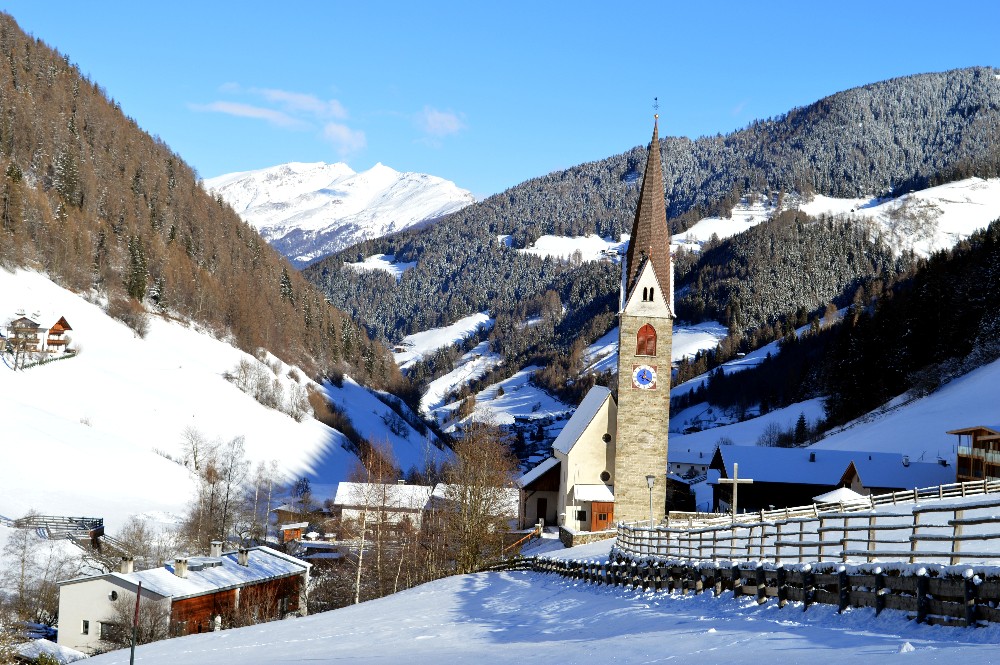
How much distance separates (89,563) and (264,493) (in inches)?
1089

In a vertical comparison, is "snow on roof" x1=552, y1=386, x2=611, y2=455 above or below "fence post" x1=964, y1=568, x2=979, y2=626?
above

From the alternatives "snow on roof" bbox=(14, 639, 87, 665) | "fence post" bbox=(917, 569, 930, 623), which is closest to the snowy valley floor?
"fence post" bbox=(917, 569, 930, 623)

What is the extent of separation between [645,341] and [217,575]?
2594 cm

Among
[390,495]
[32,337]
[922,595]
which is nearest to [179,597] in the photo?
[390,495]

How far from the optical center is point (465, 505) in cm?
A: 4656

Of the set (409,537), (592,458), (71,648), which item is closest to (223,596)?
(71,648)

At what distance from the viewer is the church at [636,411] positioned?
164 ft

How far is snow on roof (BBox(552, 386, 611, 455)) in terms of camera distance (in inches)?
2059

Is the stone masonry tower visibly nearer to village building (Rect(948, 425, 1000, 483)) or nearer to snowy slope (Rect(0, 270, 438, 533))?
village building (Rect(948, 425, 1000, 483))

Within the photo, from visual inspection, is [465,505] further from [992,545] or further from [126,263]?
[126,263]

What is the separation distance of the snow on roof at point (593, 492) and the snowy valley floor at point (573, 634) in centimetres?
1739

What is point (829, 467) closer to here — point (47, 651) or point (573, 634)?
point (47, 651)

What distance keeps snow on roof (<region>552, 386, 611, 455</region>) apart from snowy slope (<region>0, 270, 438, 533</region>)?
26.8m

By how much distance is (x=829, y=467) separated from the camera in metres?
67.2
